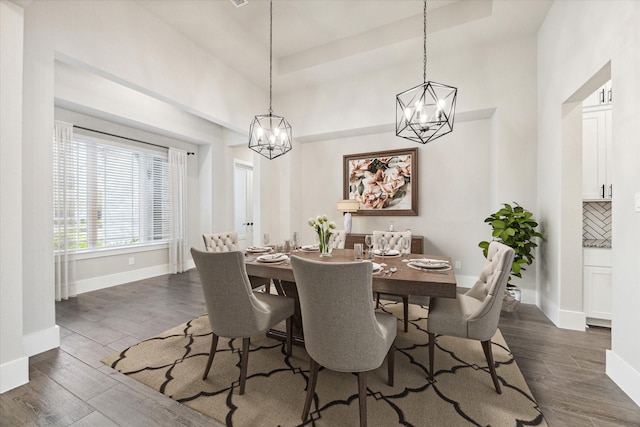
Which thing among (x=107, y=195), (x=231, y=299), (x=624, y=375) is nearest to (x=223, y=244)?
(x=231, y=299)

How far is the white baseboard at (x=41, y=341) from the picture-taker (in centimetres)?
232

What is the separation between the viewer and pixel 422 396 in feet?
5.95

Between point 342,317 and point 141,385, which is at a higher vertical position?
point 342,317

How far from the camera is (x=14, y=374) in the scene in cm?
194

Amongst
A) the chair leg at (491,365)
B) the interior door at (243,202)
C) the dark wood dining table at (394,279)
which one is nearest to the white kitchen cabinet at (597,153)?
the dark wood dining table at (394,279)

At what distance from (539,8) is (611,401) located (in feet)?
12.2

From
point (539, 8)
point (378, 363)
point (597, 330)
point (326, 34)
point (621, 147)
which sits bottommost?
point (597, 330)

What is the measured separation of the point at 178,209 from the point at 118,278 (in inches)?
60.8

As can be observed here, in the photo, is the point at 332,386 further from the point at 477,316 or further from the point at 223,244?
the point at 223,244

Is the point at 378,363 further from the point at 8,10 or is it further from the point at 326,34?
the point at 326,34

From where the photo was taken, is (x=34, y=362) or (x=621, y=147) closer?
(x=621, y=147)

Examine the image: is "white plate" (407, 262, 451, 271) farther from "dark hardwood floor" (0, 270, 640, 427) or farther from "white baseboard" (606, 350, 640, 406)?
"white baseboard" (606, 350, 640, 406)

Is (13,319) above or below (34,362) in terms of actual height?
above

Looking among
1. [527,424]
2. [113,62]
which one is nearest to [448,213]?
[527,424]
